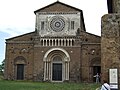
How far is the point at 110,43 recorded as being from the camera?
9.88 m

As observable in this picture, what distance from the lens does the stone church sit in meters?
35.6

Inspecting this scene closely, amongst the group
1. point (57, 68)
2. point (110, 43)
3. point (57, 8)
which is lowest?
point (57, 68)

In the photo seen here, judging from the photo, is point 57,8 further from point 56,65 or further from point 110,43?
point 110,43

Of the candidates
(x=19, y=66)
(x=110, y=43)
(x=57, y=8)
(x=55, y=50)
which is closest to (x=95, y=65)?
(x=55, y=50)

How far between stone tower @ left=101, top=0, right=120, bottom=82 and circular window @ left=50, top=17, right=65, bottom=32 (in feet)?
88.5

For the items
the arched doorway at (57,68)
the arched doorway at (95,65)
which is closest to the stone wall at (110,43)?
the arched doorway at (95,65)

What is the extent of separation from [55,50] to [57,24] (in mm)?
3795

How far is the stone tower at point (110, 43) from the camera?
9742 millimetres

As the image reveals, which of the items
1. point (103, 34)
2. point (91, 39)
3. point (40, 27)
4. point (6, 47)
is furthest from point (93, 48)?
point (103, 34)

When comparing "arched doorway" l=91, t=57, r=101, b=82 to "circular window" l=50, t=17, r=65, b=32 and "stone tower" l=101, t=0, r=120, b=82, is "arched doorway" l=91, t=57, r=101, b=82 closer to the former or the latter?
"circular window" l=50, t=17, r=65, b=32

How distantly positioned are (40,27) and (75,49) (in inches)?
233

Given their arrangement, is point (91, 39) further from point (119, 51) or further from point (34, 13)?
point (119, 51)

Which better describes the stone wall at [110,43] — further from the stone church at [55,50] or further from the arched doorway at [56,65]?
the arched doorway at [56,65]

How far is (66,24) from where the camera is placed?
121 feet
